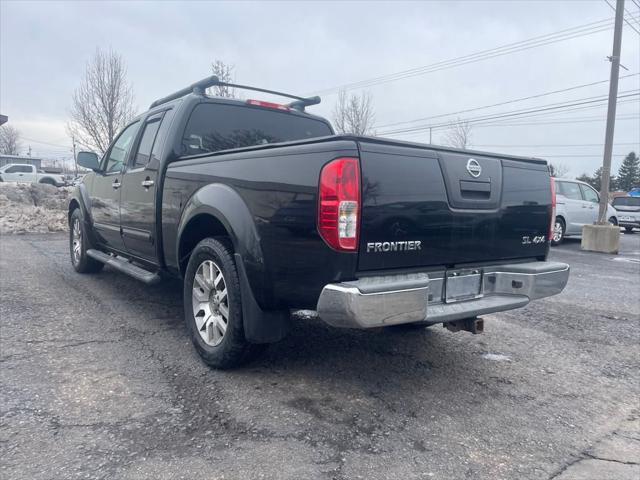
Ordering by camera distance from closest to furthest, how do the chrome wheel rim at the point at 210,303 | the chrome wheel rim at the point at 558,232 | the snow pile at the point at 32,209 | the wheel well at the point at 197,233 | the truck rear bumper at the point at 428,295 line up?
the truck rear bumper at the point at 428,295
the chrome wheel rim at the point at 210,303
the wheel well at the point at 197,233
the snow pile at the point at 32,209
the chrome wheel rim at the point at 558,232

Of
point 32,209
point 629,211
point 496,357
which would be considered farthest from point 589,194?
point 32,209

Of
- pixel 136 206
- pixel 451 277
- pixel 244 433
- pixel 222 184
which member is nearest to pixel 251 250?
pixel 222 184

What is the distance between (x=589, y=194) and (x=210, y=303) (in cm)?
1387

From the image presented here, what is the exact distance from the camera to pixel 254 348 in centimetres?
343

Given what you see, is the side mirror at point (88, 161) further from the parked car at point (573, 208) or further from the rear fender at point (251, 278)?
the parked car at point (573, 208)

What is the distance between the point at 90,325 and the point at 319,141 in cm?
303

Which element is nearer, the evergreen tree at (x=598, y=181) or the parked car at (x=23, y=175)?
the parked car at (x=23, y=175)

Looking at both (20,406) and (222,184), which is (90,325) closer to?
(20,406)

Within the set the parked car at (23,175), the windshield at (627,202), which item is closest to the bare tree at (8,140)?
the parked car at (23,175)

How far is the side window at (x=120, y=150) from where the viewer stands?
538 centimetres

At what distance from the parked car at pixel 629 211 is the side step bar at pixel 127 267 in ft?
70.3

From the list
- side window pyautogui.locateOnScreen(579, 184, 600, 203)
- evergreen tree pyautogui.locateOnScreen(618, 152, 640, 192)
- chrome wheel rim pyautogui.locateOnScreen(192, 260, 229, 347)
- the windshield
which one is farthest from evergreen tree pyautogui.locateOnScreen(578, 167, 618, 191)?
chrome wheel rim pyautogui.locateOnScreen(192, 260, 229, 347)

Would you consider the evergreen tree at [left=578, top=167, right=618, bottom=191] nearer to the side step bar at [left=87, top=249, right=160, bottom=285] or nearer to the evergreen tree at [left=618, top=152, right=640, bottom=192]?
the evergreen tree at [left=618, top=152, right=640, bottom=192]

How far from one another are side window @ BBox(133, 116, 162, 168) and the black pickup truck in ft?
0.61
